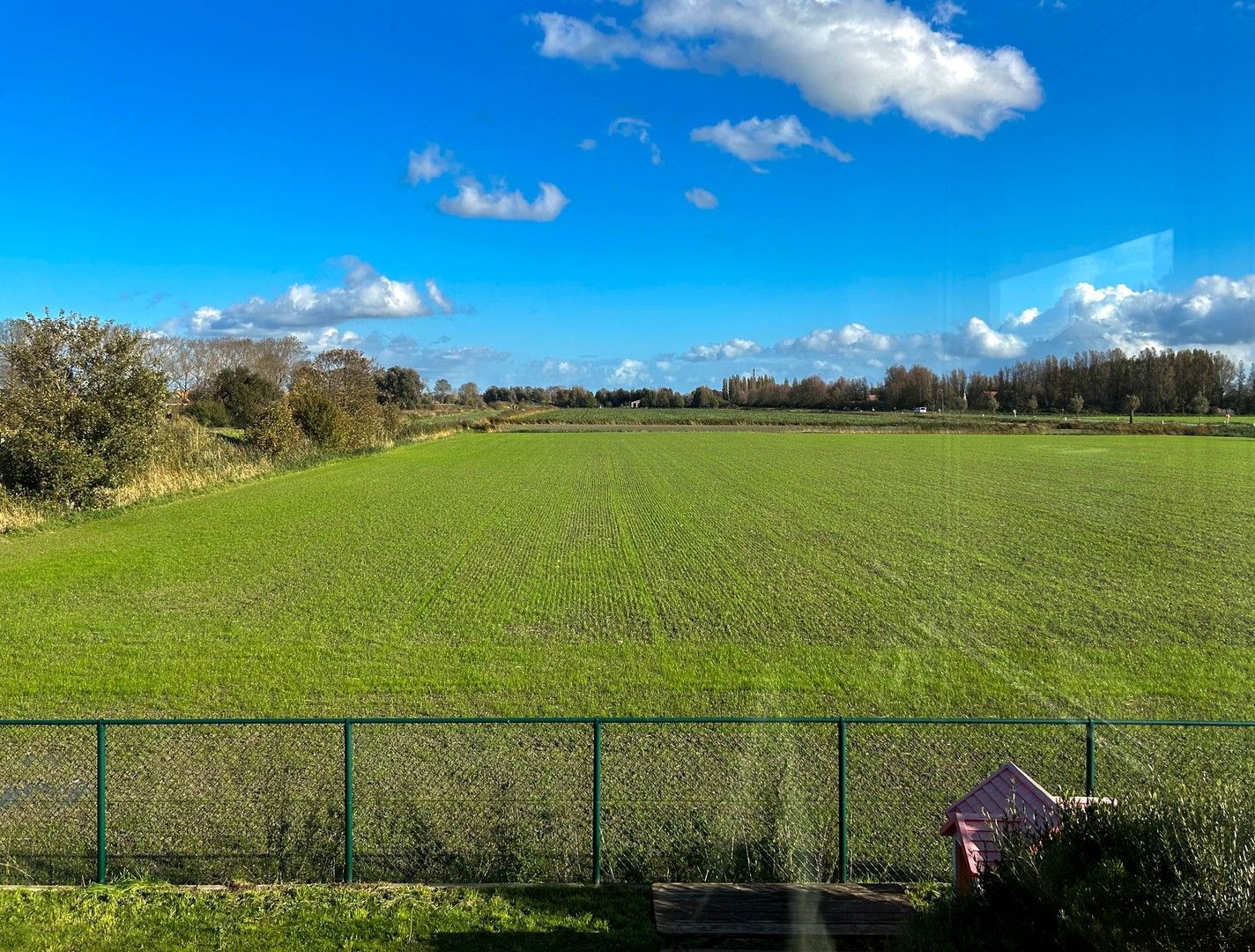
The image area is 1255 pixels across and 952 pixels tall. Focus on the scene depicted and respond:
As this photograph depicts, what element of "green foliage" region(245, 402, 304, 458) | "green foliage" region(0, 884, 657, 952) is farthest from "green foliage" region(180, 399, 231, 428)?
"green foliage" region(0, 884, 657, 952)

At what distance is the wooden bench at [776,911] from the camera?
7383mm

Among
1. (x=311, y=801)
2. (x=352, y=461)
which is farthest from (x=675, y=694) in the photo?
(x=352, y=461)

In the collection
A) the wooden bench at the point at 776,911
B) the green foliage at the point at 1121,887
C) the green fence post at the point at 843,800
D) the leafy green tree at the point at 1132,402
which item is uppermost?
the leafy green tree at the point at 1132,402

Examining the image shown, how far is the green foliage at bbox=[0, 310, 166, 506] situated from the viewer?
30500 mm

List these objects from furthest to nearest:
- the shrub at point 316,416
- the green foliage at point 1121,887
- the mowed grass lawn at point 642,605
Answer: the shrub at point 316,416, the mowed grass lawn at point 642,605, the green foliage at point 1121,887

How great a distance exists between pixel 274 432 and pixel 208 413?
1245 inches

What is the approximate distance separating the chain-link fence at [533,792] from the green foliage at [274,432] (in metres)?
44.2

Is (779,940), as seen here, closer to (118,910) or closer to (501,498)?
(118,910)

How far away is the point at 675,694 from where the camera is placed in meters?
14.3

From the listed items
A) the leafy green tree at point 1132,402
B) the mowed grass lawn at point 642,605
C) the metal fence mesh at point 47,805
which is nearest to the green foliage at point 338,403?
the mowed grass lawn at point 642,605

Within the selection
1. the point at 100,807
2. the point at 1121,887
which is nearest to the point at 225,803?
the point at 100,807

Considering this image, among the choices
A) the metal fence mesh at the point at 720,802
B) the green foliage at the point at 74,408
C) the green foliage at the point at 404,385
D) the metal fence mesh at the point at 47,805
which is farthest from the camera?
the green foliage at the point at 404,385

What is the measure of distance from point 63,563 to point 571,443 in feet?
214

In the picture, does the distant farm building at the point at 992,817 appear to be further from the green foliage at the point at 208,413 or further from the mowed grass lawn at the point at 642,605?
the green foliage at the point at 208,413
